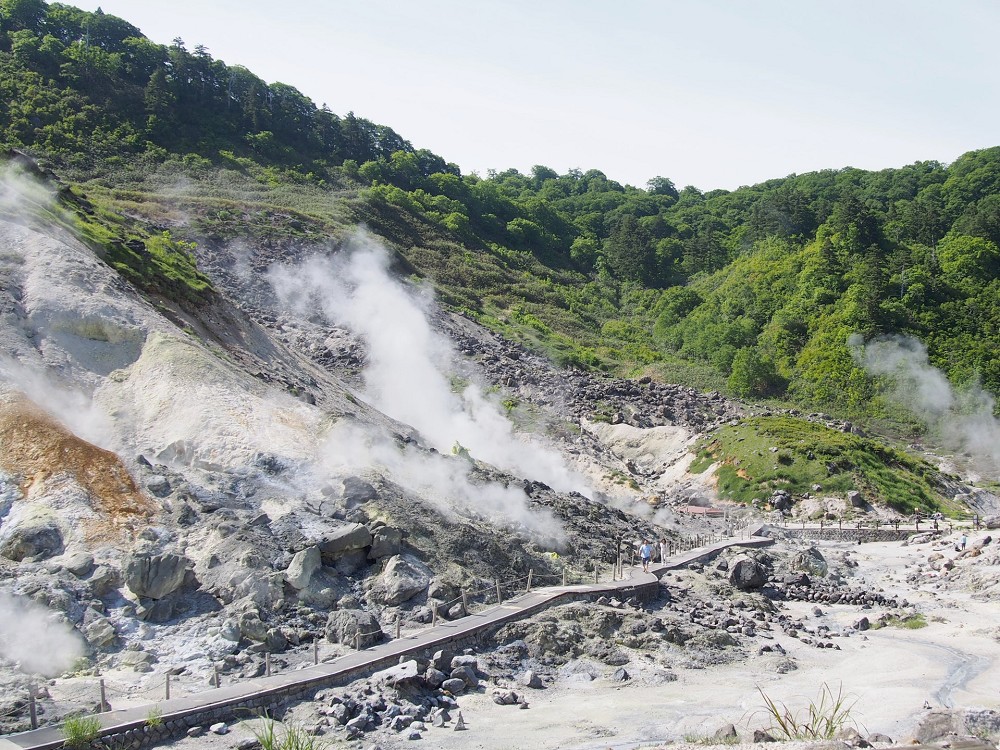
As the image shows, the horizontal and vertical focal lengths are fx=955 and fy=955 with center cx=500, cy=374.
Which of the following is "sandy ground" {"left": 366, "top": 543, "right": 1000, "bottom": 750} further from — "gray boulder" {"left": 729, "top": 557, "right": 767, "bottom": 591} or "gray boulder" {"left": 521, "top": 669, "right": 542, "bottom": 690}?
"gray boulder" {"left": 729, "top": 557, "right": 767, "bottom": 591}

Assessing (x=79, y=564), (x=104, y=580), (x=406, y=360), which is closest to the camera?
(x=104, y=580)

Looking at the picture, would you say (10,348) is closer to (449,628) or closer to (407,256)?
(449,628)

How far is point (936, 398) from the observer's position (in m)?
62.7

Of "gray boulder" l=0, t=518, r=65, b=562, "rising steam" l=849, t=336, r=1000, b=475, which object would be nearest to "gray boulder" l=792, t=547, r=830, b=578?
"gray boulder" l=0, t=518, r=65, b=562

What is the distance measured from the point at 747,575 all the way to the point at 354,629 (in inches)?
559

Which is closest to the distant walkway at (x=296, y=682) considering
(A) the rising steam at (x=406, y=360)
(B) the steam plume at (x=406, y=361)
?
(A) the rising steam at (x=406, y=360)

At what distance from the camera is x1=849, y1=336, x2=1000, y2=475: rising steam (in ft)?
193

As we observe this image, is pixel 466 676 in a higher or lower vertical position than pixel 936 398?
lower

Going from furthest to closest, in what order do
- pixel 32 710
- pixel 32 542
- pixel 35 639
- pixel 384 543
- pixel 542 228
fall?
1. pixel 542 228
2. pixel 384 543
3. pixel 32 542
4. pixel 35 639
5. pixel 32 710

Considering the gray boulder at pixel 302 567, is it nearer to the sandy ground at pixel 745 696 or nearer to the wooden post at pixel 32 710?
the sandy ground at pixel 745 696

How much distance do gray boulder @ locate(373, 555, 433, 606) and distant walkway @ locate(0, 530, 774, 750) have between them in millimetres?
1274

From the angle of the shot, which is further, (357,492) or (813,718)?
(357,492)

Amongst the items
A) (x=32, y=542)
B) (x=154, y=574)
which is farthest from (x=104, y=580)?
(x=32, y=542)

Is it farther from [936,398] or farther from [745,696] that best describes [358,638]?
[936,398]
